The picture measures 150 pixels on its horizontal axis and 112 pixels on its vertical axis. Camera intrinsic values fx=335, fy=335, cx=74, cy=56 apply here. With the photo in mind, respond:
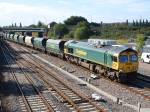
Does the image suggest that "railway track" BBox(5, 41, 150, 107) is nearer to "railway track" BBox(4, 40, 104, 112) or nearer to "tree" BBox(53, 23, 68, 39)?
"railway track" BBox(4, 40, 104, 112)

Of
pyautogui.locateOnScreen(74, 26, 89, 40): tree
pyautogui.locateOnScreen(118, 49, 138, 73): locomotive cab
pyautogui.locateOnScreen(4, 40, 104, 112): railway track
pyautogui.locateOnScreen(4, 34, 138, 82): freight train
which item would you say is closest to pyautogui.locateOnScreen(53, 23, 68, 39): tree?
pyautogui.locateOnScreen(74, 26, 89, 40): tree

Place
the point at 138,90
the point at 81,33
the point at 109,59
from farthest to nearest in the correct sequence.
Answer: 1. the point at 81,33
2. the point at 109,59
3. the point at 138,90

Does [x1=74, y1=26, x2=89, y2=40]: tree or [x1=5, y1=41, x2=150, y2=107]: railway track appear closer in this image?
[x1=5, y1=41, x2=150, y2=107]: railway track

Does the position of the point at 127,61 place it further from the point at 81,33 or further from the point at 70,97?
the point at 81,33

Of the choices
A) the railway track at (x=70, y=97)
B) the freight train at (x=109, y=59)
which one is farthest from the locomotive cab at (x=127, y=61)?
the railway track at (x=70, y=97)

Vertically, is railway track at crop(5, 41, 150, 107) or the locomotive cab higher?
the locomotive cab

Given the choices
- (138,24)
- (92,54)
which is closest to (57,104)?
(92,54)

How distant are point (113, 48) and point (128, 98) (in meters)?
8.39

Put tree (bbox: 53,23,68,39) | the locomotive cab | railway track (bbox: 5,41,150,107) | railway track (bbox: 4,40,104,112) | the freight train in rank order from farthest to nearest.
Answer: tree (bbox: 53,23,68,39), the freight train, the locomotive cab, railway track (bbox: 5,41,150,107), railway track (bbox: 4,40,104,112)

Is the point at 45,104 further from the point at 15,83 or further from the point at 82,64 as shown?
the point at 82,64

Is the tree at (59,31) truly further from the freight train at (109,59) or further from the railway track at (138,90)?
the railway track at (138,90)

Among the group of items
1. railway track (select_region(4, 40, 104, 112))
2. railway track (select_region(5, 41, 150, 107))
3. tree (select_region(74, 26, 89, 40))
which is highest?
tree (select_region(74, 26, 89, 40))

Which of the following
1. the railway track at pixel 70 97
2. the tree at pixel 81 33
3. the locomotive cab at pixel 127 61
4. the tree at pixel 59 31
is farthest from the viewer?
the tree at pixel 59 31

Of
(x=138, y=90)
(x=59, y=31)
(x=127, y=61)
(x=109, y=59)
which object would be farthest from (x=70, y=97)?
(x=59, y=31)
